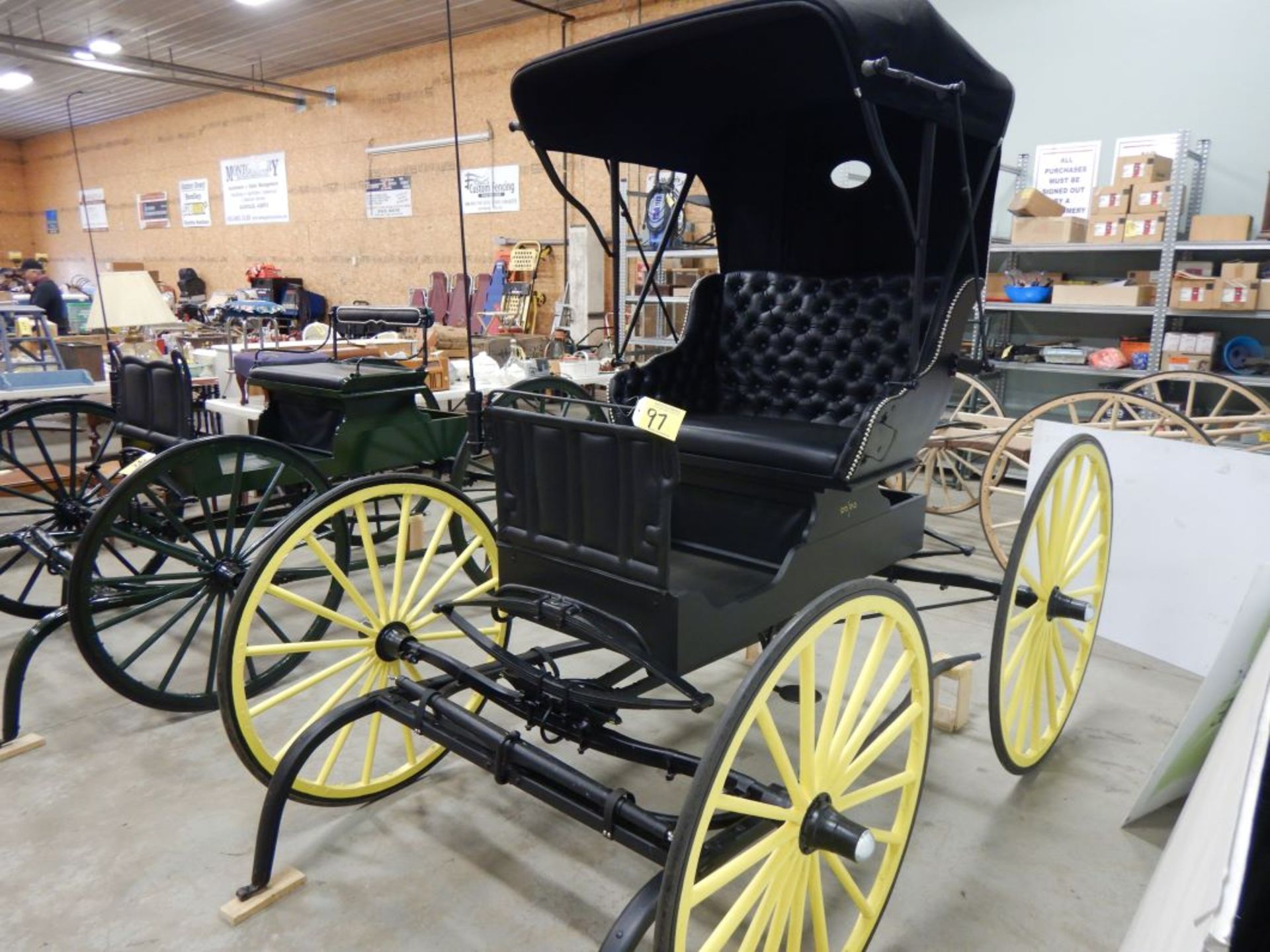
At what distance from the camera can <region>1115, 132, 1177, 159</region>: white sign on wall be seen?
5.30m

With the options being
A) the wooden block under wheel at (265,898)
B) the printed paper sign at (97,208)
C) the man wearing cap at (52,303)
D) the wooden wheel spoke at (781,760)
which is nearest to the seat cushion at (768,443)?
the wooden wheel spoke at (781,760)

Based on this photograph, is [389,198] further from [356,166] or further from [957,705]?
[957,705]

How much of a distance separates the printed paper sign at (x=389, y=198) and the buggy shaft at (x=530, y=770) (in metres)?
10.1

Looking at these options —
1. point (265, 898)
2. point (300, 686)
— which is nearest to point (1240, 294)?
point (300, 686)

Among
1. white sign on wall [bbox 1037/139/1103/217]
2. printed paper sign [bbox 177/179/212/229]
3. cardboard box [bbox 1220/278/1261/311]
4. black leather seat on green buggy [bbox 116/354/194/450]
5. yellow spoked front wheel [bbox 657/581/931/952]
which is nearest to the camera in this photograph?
yellow spoked front wheel [bbox 657/581/931/952]

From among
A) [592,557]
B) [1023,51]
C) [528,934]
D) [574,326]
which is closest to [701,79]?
[592,557]

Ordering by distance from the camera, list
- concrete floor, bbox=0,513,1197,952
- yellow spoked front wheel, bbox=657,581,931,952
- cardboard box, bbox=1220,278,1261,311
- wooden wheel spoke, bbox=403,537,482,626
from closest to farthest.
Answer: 1. yellow spoked front wheel, bbox=657,581,931,952
2. concrete floor, bbox=0,513,1197,952
3. wooden wheel spoke, bbox=403,537,482,626
4. cardboard box, bbox=1220,278,1261,311

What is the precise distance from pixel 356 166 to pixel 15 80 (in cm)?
561

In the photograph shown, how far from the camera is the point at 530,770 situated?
1611 mm

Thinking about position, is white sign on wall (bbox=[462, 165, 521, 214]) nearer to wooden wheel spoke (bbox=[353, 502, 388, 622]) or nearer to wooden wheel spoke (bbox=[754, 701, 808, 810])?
wooden wheel spoke (bbox=[353, 502, 388, 622])

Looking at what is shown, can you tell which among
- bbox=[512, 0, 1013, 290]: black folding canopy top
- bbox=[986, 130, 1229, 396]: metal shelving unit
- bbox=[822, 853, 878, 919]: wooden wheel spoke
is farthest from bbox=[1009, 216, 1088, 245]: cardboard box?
bbox=[822, 853, 878, 919]: wooden wheel spoke

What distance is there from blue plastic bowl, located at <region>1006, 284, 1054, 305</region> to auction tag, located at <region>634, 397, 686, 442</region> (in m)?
4.69

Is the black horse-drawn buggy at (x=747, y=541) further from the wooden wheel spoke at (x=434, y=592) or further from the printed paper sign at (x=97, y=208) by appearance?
the printed paper sign at (x=97, y=208)

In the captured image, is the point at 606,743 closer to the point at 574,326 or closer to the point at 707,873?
the point at 707,873
